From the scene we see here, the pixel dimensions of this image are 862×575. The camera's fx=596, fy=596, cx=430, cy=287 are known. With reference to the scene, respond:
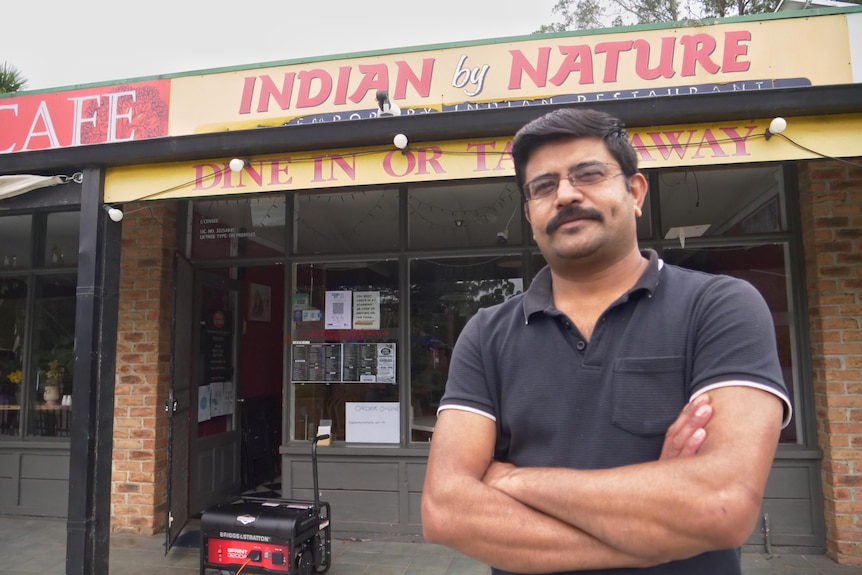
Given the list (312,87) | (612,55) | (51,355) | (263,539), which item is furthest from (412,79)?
(51,355)

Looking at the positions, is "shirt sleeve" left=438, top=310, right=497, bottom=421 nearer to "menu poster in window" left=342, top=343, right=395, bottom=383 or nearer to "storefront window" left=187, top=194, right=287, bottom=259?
"menu poster in window" left=342, top=343, right=395, bottom=383

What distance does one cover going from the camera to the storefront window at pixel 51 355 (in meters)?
6.12

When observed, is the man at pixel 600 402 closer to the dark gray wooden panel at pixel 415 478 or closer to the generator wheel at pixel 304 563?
the generator wheel at pixel 304 563

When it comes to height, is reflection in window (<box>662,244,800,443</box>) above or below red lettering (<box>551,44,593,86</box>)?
below

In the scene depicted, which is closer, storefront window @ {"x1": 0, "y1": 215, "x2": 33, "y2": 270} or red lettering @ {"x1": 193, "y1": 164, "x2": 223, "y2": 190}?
red lettering @ {"x1": 193, "y1": 164, "x2": 223, "y2": 190}

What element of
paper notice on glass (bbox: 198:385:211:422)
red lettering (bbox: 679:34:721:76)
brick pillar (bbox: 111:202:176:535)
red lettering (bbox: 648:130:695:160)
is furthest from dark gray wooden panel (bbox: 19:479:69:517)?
red lettering (bbox: 679:34:721:76)

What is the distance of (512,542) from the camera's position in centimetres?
126

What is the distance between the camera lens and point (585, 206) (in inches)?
55.7

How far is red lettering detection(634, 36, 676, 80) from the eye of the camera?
386 cm

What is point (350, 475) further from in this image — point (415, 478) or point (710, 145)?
point (710, 145)

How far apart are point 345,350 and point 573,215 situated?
14.5 feet

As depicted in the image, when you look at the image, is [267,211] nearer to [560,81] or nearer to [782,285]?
[560,81]

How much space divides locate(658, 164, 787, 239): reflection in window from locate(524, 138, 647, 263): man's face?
4.02 meters

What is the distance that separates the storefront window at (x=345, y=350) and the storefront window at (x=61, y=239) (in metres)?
2.49
